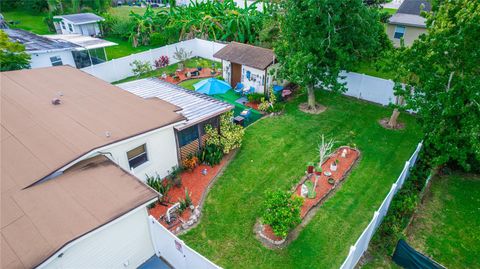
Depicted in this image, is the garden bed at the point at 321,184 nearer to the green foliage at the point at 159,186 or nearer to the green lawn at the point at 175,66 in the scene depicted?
the green foliage at the point at 159,186

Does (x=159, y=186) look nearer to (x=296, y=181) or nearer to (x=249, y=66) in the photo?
(x=296, y=181)

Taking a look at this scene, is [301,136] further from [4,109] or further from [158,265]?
[4,109]

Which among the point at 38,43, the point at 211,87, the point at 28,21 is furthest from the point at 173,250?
the point at 28,21

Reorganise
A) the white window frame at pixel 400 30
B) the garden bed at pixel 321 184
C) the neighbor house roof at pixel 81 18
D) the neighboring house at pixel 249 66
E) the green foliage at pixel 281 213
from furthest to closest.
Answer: the neighbor house roof at pixel 81 18 < the white window frame at pixel 400 30 < the neighboring house at pixel 249 66 < the garden bed at pixel 321 184 < the green foliage at pixel 281 213

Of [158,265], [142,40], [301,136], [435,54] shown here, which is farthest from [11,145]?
[142,40]

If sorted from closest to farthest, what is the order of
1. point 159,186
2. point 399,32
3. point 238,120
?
point 159,186 < point 238,120 < point 399,32

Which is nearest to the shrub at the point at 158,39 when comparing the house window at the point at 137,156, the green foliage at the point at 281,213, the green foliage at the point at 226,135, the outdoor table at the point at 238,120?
the outdoor table at the point at 238,120
